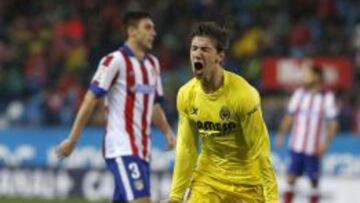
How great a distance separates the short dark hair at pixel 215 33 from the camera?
7.27 meters

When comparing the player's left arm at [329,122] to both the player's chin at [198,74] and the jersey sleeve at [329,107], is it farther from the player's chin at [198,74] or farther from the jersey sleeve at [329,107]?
the player's chin at [198,74]

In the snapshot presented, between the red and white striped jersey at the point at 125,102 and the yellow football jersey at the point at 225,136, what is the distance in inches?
68.2

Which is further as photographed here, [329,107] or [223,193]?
[329,107]

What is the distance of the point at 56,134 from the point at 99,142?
2.33 ft

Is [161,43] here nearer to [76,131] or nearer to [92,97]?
[92,97]

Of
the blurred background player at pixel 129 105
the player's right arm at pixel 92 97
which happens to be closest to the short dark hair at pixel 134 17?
the blurred background player at pixel 129 105

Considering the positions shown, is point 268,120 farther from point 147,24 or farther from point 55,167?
point 147,24

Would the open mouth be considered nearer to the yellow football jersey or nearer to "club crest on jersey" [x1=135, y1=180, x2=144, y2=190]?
the yellow football jersey

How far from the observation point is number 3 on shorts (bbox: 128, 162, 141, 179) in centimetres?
929

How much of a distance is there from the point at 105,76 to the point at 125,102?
291mm

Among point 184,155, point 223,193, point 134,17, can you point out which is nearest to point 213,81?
point 184,155

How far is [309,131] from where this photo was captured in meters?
14.9

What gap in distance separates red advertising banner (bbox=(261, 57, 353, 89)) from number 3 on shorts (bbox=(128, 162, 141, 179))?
30.7ft

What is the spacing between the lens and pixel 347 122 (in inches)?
685
